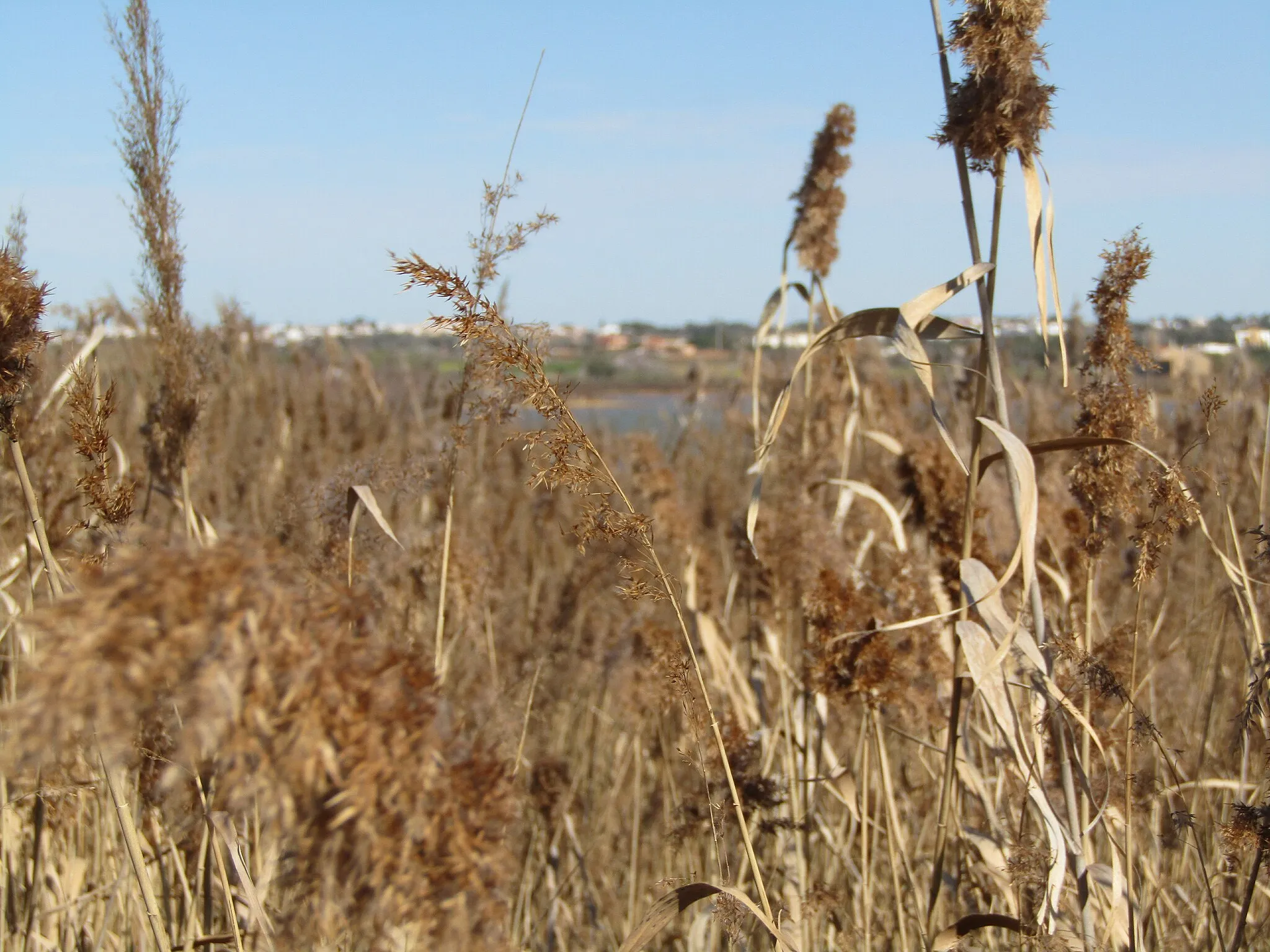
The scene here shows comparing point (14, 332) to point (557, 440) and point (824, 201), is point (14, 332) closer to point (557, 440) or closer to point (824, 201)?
point (557, 440)

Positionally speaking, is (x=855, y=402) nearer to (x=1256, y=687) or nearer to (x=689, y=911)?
(x=689, y=911)

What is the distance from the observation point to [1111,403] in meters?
1.84

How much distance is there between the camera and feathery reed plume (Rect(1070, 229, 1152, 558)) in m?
1.79

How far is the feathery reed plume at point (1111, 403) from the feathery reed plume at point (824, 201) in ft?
6.06

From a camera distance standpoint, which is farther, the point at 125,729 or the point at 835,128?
the point at 835,128

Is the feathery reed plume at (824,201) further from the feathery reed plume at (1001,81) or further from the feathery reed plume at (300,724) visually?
the feathery reed plume at (300,724)

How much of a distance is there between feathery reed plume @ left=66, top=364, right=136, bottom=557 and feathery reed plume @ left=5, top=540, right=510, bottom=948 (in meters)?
0.71

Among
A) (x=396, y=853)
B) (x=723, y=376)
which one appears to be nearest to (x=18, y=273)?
(x=396, y=853)

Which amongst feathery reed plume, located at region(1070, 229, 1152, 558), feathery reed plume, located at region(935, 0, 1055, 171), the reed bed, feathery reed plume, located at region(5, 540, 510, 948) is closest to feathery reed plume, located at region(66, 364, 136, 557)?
the reed bed

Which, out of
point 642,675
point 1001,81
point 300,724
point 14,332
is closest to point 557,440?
point 300,724

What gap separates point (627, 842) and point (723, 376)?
21.7 feet

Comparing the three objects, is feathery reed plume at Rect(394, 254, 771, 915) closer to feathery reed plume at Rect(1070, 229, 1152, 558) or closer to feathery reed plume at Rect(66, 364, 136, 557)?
feathery reed plume at Rect(66, 364, 136, 557)

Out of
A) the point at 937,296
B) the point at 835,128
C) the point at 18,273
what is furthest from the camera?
the point at 835,128

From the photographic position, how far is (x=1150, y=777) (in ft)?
6.56
